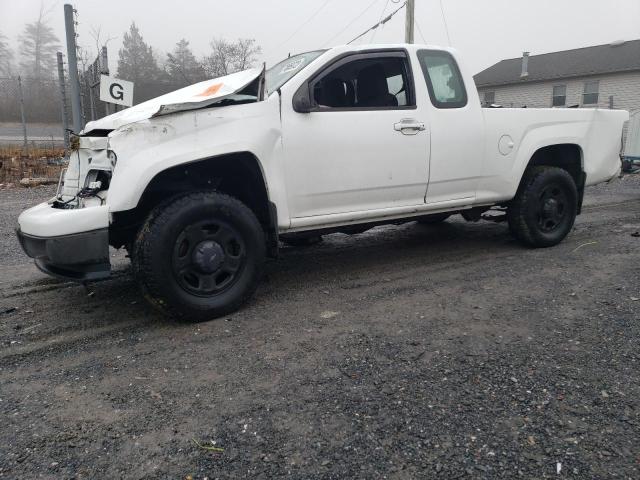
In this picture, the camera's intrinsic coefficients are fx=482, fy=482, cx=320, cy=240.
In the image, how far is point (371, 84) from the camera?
4.29 meters

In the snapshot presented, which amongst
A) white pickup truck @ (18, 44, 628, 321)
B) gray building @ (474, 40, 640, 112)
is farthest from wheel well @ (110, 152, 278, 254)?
gray building @ (474, 40, 640, 112)

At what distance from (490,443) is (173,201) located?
2453 millimetres

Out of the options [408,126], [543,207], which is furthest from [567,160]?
[408,126]

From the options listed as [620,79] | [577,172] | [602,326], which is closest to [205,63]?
[620,79]

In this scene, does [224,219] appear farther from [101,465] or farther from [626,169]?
[626,169]

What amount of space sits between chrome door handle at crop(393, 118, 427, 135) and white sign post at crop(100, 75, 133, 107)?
19.0ft

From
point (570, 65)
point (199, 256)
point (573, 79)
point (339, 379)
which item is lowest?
point (339, 379)

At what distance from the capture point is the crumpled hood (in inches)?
128

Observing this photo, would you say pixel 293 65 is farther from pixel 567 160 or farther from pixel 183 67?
pixel 183 67

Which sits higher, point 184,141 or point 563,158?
point 184,141

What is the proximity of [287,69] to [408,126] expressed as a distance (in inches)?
45.9

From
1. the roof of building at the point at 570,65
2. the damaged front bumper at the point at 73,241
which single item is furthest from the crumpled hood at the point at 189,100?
the roof of building at the point at 570,65

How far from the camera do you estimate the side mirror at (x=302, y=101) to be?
144 inches

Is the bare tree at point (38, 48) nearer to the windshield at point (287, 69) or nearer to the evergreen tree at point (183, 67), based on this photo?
the evergreen tree at point (183, 67)
